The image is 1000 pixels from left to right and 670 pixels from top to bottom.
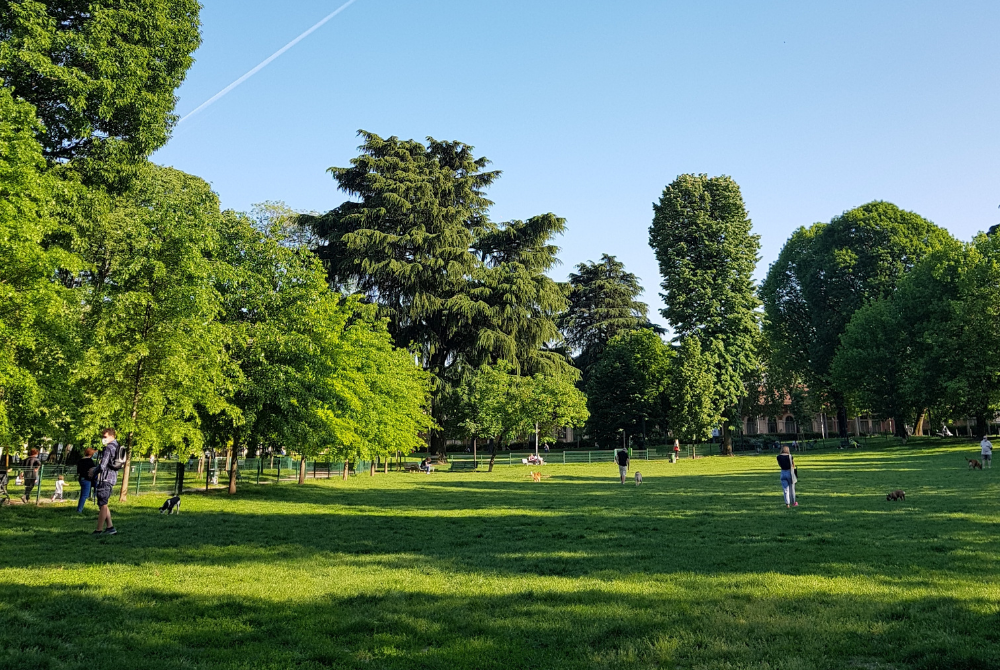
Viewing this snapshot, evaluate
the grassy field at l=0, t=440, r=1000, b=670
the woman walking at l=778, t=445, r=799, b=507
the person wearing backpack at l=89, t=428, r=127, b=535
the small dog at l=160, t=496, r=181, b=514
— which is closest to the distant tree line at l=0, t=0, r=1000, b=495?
the small dog at l=160, t=496, r=181, b=514

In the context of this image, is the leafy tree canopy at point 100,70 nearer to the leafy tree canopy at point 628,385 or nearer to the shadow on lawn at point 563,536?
the shadow on lawn at point 563,536

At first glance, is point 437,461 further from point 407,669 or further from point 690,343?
point 407,669

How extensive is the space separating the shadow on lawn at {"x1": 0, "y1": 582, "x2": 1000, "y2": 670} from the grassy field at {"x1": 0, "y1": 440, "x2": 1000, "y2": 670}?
0.03 meters

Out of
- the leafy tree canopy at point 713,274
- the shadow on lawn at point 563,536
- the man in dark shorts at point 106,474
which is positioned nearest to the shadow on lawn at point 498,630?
the shadow on lawn at point 563,536

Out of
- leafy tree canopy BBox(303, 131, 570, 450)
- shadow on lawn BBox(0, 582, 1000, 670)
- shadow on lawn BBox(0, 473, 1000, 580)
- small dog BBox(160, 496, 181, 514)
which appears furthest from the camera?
leafy tree canopy BBox(303, 131, 570, 450)

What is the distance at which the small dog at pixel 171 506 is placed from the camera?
53.4 feet

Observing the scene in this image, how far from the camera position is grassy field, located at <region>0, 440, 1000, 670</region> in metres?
5.45

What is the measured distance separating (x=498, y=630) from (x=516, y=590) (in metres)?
1.62

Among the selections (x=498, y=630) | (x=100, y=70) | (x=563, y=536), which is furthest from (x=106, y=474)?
(x=100, y=70)

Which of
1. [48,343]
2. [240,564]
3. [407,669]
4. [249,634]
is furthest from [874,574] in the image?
[48,343]

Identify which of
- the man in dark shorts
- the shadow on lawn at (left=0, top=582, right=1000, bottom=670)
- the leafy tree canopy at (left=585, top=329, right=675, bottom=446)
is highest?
the leafy tree canopy at (left=585, top=329, right=675, bottom=446)

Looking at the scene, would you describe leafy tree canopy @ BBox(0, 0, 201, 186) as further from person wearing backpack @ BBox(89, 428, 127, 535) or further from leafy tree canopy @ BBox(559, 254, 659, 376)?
leafy tree canopy @ BBox(559, 254, 659, 376)

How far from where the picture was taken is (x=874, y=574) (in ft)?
26.6

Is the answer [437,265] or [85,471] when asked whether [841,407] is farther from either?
[85,471]
